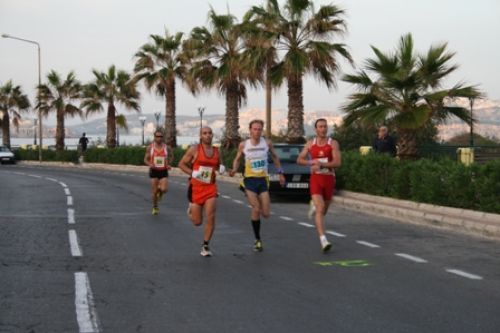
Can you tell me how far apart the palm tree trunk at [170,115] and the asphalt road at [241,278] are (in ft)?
89.3

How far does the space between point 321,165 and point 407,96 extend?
25.6 feet

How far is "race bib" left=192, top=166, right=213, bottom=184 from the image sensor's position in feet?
31.8

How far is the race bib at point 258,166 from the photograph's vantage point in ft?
33.9

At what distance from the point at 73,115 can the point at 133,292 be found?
48.7 m

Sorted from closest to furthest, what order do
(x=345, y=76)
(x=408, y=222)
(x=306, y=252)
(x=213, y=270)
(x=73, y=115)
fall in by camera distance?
(x=213, y=270)
(x=306, y=252)
(x=408, y=222)
(x=345, y=76)
(x=73, y=115)

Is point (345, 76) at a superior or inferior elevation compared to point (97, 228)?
superior

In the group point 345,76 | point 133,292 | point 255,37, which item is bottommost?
point 133,292

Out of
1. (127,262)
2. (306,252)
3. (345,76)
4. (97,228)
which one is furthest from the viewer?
(345,76)

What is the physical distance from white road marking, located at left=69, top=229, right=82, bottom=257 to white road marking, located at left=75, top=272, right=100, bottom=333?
1851 millimetres

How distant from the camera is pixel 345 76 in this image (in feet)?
60.9

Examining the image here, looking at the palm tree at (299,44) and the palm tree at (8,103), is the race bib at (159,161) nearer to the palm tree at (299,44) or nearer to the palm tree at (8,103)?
the palm tree at (299,44)

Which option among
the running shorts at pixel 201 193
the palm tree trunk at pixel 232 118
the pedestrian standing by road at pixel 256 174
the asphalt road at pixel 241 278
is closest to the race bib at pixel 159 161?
the asphalt road at pixel 241 278

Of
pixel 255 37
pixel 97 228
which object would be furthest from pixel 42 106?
pixel 97 228

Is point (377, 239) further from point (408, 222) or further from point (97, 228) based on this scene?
point (97, 228)
